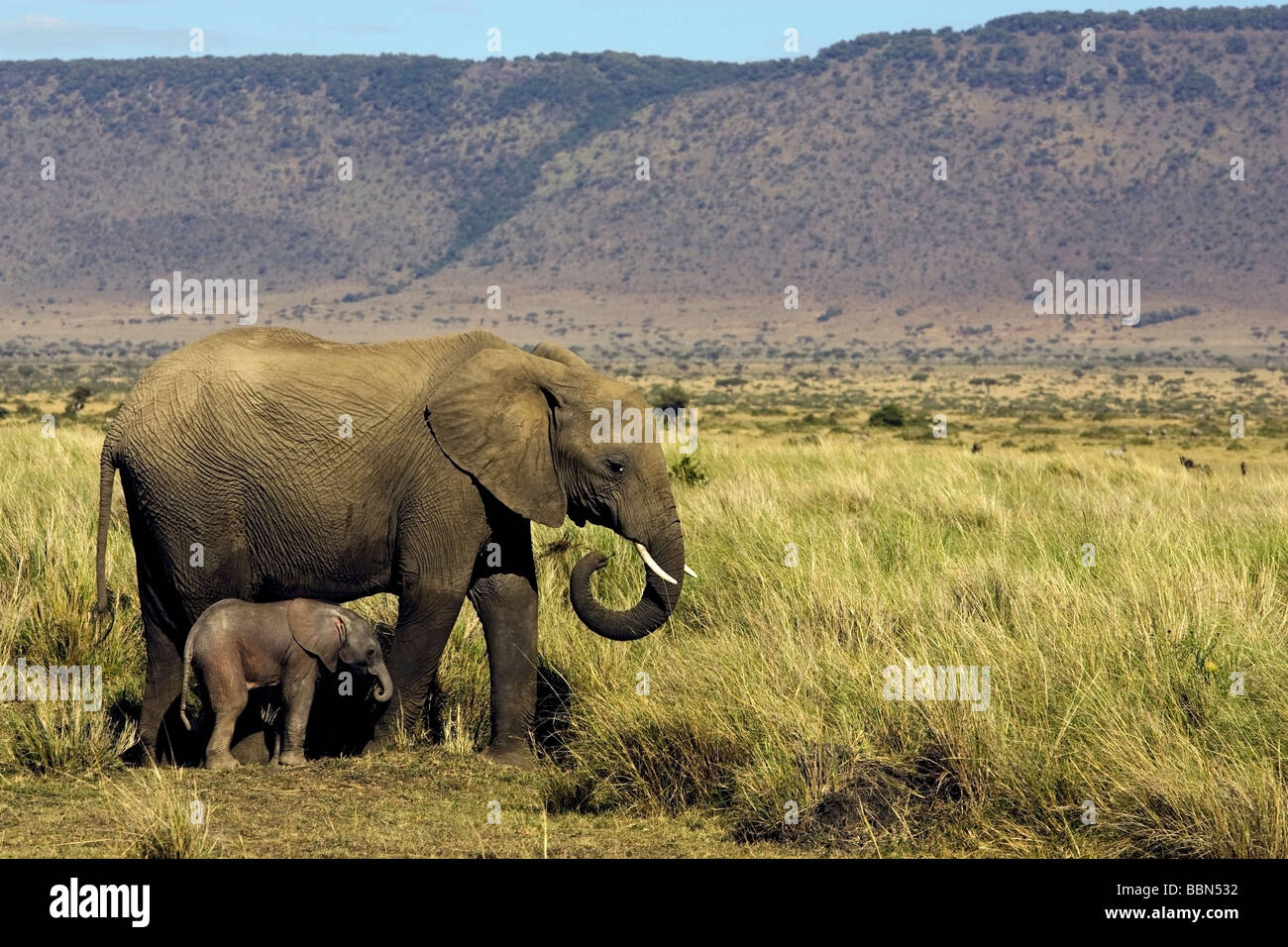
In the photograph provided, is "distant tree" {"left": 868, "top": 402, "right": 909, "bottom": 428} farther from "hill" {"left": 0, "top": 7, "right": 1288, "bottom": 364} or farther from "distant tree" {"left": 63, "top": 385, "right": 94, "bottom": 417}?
"hill" {"left": 0, "top": 7, "right": 1288, "bottom": 364}

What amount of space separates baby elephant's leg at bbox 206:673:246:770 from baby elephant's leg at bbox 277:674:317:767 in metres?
0.23

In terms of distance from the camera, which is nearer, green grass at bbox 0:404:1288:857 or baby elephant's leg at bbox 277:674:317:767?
green grass at bbox 0:404:1288:857

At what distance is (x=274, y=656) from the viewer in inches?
330

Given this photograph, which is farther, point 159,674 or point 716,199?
point 716,199

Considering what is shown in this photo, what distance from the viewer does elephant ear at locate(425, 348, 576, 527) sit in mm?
8578

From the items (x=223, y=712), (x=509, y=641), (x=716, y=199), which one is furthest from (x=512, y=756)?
(x=716, y=199)

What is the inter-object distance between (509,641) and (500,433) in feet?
3.70

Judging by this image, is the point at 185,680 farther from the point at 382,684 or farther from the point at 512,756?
the point at 512,756

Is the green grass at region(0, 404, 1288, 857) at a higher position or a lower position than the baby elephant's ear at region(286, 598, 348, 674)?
lower

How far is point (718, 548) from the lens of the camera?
1227 centimetres

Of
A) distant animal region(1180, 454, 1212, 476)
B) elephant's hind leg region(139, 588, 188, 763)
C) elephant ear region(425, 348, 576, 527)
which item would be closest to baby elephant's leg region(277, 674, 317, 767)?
elephant's hind leg region(139, 588, 188, 763)

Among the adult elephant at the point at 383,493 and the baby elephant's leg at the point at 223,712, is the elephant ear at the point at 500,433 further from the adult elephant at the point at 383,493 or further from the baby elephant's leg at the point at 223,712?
the baby elephant's leg at the point at 223,712

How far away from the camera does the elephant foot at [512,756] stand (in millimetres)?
8844

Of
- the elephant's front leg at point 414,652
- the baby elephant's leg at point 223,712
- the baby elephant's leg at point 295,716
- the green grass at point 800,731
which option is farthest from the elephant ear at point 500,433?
the baby elephant's leg at point 223,712
